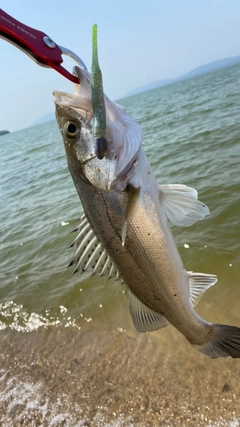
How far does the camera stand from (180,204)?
2.39m

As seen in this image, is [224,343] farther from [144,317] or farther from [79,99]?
[79,99]

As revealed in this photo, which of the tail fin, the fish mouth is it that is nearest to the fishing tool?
the fish mouth

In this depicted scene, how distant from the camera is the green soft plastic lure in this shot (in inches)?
57.5

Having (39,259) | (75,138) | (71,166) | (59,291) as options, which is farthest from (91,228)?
(39,259)

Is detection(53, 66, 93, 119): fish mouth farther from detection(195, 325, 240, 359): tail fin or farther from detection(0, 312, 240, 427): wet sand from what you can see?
detection(0, 312, 240, 427): wet sand

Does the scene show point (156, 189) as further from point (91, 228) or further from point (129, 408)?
point (129, 408)

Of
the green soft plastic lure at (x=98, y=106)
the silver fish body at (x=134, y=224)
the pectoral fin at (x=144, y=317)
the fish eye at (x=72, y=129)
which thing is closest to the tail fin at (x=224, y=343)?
the silver fish body at (x=134, y=224)

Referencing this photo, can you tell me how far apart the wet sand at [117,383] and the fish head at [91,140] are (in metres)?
2.52

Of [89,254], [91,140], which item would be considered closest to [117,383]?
[89,254]

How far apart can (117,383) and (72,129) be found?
3069mm

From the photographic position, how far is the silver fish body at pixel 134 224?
197 centimetres

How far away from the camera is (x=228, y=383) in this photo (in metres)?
3.44

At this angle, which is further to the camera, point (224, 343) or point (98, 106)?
point (224, 343)

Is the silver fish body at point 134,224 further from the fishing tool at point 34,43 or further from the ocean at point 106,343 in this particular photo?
the ocean at point 106,343
